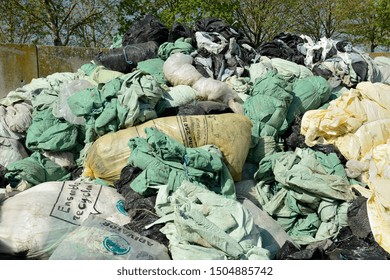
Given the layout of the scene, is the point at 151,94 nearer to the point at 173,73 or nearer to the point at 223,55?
the point at 173,73

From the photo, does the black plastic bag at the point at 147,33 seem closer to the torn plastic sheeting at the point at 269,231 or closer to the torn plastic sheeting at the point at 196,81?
the torn plastic sheeting at the point at 196,81

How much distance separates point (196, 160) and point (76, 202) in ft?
2.69

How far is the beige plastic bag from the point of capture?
3.40m

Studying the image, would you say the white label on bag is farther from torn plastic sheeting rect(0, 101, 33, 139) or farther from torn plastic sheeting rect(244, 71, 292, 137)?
torn plastic sheeting rect(244, 71, 292, 137)

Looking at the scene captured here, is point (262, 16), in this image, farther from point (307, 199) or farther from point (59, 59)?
point (307, 199)

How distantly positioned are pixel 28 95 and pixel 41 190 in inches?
69.6

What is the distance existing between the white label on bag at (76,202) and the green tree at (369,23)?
708 inches

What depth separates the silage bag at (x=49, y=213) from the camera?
103 inches

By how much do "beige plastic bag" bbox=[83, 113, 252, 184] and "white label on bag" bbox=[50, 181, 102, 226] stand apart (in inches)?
12.0

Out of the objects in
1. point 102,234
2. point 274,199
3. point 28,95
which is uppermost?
point 28,95

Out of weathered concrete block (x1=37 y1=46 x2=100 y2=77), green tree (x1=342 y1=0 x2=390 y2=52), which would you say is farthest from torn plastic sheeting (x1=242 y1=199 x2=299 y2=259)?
green tree (x1=342 y1=0 x2=390 y2=52)

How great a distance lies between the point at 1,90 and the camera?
20.0 feet

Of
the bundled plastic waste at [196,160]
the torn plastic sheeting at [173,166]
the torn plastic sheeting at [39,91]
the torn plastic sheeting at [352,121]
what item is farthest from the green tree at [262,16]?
the torn plastic sheeting at [173,166]

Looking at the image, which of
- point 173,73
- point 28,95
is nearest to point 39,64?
point 28,95
